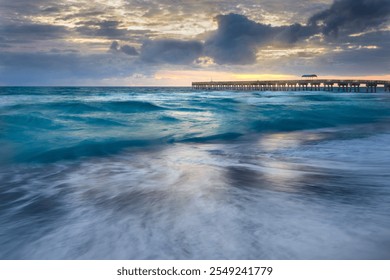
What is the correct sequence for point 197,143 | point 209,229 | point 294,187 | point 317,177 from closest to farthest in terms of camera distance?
point 209,229 → point 294,187 → point 317,177 → point 197,143

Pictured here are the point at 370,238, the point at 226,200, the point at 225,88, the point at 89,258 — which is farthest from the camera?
the point at 225,88

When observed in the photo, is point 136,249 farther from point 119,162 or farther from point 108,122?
point 108,122

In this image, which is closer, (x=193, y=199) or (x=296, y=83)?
(x=193, y=199)

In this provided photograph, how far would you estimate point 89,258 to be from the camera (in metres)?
3.28

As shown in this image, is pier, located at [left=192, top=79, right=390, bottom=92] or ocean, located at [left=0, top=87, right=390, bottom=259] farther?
pier, located at [left=192, top=79, right=390, bottom=92]

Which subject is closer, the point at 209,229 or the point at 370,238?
the point at 370,238

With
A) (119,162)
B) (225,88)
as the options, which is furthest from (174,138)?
(225,88)

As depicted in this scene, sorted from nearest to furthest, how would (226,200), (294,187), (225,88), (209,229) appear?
(209,229) < (226,200) < (294,187) < (225,88)

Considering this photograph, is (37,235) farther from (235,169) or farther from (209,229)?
(235,169)

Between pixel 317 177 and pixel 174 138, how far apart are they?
663 cm

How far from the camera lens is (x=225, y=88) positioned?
95.1 metres

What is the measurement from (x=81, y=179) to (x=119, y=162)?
173 centimetres

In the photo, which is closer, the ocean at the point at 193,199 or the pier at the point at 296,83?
the ocean at the point at 193,199

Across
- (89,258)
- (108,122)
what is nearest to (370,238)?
(89,258)
